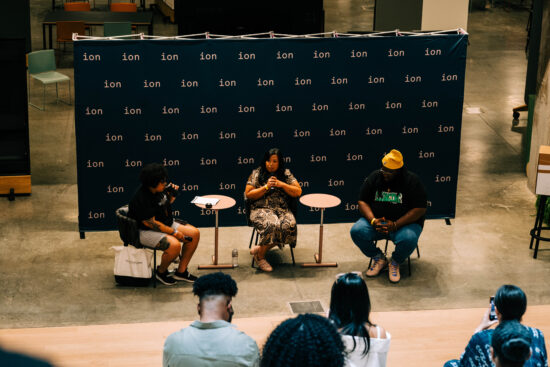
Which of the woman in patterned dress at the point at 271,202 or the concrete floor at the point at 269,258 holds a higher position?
the woman in patterned dress at the point at 271,202

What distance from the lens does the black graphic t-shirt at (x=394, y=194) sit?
7.12 m

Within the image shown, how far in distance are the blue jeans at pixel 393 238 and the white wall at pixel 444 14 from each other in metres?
5.36

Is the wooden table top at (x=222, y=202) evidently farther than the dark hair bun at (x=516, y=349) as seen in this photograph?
Yes

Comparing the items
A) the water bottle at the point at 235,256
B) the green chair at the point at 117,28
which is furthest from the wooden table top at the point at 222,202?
the green chair at the point at 117,28

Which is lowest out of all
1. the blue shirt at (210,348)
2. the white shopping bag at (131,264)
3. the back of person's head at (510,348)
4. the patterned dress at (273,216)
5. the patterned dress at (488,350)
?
the white shopping bag at (131,264)

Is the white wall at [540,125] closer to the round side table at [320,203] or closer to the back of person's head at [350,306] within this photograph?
the round side table at [320,203]

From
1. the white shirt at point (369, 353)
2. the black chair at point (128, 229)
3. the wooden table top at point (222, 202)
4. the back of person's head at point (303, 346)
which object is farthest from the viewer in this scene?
the wooden table top at point (222, 202)

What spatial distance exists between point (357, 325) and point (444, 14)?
8.80m

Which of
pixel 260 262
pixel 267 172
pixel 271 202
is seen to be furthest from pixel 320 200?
pixel 260 262

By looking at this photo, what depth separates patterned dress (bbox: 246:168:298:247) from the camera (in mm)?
7266

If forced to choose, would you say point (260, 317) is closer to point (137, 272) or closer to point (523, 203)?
point (137, 272)

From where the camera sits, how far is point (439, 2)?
11641mm

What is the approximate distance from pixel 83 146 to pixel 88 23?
22.5ft

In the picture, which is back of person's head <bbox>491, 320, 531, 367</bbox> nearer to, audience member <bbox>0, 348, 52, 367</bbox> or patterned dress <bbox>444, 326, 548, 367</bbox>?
patterned dress <bbox>444, 326, 548, 367</bbox>
